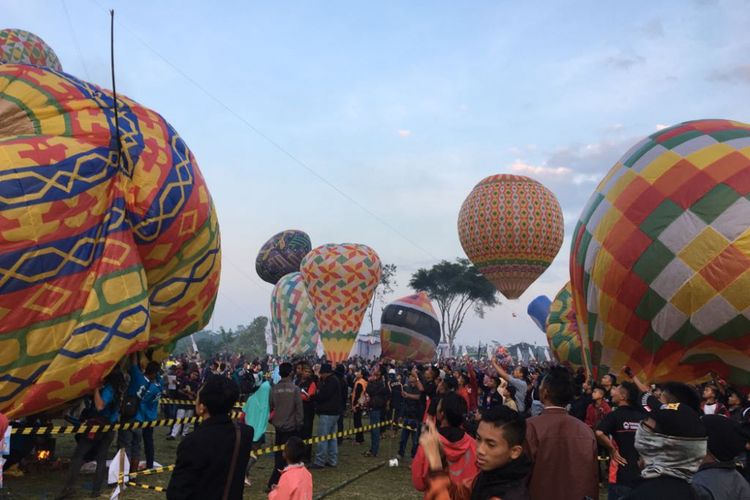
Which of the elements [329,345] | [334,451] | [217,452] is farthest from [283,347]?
[217,452]

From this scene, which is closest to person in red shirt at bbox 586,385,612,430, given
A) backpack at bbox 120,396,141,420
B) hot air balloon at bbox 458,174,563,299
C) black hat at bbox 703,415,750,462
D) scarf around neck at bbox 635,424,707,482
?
black hat at bbox 703,415,750,462

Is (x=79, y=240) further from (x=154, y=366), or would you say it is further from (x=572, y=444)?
(x=572, y=444)

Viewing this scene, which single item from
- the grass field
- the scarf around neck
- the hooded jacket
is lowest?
the grass field

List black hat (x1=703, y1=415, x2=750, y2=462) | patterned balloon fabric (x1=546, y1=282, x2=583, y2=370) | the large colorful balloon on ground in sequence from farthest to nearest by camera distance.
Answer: patterned balloon fabric (x1=546, y1=282, x2=583, y2=370)
the large colorful balloon on ground
black hat (x1=703, y1=415, x2=750, y2=462)

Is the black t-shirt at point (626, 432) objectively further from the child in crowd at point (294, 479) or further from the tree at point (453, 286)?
the tree at point (453, 286)

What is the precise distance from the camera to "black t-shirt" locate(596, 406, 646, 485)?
668 cm

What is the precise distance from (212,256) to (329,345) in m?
21.3

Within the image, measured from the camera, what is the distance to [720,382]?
40.4 ft

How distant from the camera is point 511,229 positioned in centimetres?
3597

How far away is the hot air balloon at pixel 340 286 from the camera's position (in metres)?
31.0

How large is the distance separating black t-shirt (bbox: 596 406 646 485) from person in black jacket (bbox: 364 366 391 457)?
7.30 meters

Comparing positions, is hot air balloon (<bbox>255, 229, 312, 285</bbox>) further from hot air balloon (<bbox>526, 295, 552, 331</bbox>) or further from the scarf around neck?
the scarf around neck

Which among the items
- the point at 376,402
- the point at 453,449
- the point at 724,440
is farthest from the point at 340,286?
the point at 724,440

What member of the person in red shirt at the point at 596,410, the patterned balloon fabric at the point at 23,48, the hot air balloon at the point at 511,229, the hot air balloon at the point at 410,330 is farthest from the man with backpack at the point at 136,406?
the hot air balloon at the point at 410,330
